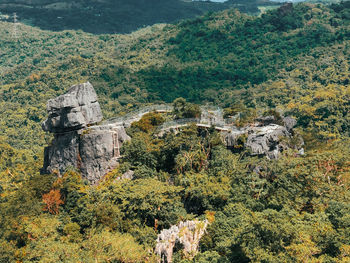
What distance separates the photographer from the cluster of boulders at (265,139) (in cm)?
3409

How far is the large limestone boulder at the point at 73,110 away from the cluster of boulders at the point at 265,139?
13.8 meters

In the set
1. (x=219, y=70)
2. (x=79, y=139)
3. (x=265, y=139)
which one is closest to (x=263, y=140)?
(x=265, y=139)

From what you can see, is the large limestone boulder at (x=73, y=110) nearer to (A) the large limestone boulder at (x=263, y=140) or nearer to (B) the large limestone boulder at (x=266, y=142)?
(A) the large limestone boulder at (x=263, y=140)

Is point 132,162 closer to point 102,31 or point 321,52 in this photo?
point 321,52

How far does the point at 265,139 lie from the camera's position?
34.7 m

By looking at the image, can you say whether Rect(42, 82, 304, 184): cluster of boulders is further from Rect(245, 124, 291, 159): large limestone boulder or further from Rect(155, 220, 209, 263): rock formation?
Rect(155, 220, 209, 263): rock formation

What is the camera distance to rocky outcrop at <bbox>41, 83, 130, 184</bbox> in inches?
1325

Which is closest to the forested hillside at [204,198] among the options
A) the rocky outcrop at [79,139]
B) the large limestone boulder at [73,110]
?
the rocky outcrop at [79,139]

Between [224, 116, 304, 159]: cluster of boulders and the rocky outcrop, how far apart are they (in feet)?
38.5

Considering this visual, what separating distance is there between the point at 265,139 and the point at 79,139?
1770cm

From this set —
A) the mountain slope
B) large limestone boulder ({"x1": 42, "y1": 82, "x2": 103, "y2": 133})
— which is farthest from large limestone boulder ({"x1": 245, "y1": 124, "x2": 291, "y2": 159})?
the mountain slope

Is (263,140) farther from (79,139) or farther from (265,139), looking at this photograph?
(79,139)

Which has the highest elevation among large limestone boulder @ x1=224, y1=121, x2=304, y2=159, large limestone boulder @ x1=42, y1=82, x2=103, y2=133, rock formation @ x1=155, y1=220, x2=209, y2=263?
large limestone boulder @ x1=42, y1=82, x2=103, y2=133

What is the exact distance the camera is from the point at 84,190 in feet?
94.8
